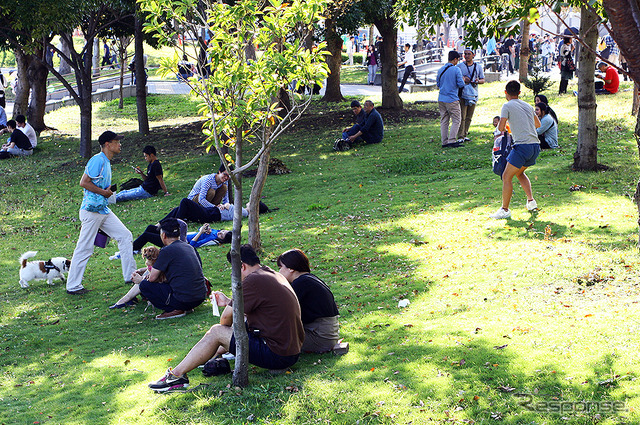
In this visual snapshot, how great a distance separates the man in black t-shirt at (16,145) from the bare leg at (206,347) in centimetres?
1850

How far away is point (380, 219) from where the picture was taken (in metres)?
12.0

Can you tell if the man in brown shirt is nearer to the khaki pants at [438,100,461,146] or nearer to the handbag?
the handbag

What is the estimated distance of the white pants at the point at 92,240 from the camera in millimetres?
9297

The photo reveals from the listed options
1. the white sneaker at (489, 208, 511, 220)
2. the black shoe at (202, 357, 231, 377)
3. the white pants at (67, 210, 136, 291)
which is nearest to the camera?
the black shoe at (202, 357, 231, 377)

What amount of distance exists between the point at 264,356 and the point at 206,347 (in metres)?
0.54

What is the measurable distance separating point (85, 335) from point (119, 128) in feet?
63.4

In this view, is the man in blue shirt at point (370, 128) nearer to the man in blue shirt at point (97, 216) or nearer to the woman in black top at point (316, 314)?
the man in blue shirt at point (97, 216)

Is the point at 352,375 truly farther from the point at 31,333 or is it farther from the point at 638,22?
the point at 31,333

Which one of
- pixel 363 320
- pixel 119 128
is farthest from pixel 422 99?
pixel 363 320

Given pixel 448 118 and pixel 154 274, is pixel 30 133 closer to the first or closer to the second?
pixel 448 118

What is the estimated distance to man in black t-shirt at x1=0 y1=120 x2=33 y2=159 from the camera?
22.0m

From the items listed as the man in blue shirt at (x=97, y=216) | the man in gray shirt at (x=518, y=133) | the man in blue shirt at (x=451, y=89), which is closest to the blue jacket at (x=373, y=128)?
the man in blue shirt at (x=451, y=89)

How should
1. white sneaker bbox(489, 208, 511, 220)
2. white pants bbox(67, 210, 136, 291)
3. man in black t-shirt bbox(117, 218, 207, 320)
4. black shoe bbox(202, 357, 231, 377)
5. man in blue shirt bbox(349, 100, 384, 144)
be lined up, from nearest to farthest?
black shoe bbox(202, 357, 231, 377), man in black t-shirt bbox(117, 218, 207, 320), white pants bbox(67, 210, 136, 291), white sneaker bbox(489, 208, 511, 220), man in blue shirt bbox(349, 100, 384, 144)

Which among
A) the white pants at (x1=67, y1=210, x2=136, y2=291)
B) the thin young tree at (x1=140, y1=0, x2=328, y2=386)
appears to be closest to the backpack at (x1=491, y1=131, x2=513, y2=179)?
the thin young tree at (x1=140, y1=0, x2=328, y2=386)
